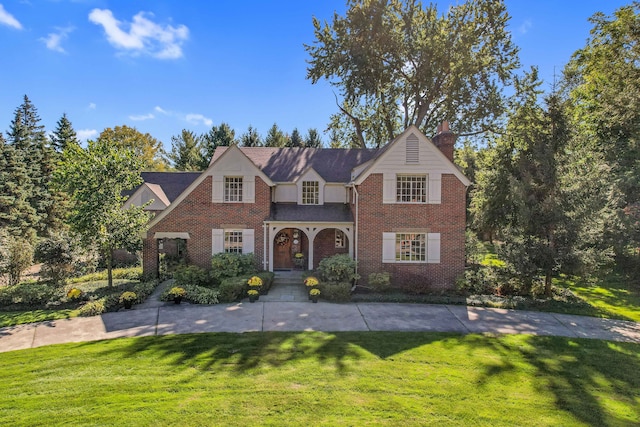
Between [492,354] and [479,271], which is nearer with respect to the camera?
[492,354]

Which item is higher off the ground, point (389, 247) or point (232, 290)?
point (389, 247)

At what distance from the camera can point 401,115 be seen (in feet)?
116

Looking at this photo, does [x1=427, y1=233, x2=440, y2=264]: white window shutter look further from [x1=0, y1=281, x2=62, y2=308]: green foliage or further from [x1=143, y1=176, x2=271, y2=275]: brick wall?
[x1=0, y1=281, x2=62, y2=308]: green foliage

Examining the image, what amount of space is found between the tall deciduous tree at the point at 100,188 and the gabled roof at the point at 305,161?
18.5 feet

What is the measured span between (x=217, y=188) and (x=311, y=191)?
5.31m

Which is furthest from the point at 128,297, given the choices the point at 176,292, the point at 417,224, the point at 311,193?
the point at 417,224

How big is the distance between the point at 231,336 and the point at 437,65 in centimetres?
2614

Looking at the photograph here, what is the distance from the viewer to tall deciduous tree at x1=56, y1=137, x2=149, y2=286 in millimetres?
14289

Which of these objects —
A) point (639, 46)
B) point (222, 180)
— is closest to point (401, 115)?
point (639, 46)

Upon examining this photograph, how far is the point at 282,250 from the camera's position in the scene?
2017cm

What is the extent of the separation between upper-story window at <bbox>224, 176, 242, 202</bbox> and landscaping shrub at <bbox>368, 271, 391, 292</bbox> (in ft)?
26.4

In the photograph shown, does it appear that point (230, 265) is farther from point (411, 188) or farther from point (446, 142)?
point (446, 142)

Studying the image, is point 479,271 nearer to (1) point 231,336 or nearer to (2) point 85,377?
(1) point 231,336

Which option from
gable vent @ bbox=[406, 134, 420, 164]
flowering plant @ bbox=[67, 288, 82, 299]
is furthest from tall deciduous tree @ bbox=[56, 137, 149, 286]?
gable vent @ bbox=[406, 134, 420, 164]
